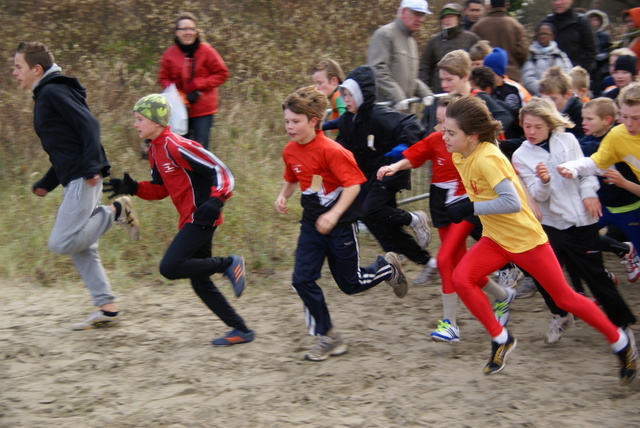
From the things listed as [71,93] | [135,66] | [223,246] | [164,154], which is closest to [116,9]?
[135,66]

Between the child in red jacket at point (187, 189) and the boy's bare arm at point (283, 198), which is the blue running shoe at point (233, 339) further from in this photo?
the boy's bare arm at point (283, 198)

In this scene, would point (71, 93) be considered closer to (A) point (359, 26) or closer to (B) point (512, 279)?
(B) point (512, 279)

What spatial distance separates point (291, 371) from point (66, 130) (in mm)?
2458

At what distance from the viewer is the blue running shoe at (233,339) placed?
535cm

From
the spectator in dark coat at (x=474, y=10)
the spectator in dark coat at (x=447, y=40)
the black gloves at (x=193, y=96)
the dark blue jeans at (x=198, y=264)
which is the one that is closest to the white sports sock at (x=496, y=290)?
the dark blue jeans at (x=198, y=264)

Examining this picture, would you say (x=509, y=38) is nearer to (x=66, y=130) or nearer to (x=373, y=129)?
(x=373, y=129)

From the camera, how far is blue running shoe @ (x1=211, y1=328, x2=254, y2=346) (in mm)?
5352

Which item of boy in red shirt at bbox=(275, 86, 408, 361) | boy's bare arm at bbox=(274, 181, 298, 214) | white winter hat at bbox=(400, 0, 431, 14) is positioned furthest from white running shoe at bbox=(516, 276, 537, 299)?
white winter hat at bbox=(400, 0, 431, 14)

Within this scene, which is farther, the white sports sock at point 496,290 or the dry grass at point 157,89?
the dry grass at point 157,89

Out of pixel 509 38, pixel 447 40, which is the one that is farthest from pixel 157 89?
pixel 509 38

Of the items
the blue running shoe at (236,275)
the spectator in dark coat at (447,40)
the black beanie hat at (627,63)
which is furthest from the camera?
the spectator in dark coat at (447,40)

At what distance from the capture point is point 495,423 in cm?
405

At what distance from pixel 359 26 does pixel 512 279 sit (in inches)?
340

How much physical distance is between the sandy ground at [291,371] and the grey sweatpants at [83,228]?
428 millimetres
